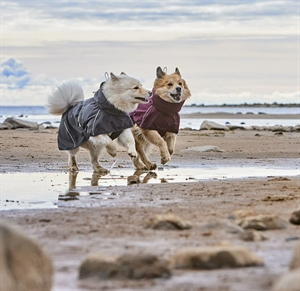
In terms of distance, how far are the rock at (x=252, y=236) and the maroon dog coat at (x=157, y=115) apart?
743 centimetres

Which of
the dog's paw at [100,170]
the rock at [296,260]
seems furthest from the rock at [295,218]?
the dog's paw at [100,170]

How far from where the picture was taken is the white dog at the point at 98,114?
12398mm

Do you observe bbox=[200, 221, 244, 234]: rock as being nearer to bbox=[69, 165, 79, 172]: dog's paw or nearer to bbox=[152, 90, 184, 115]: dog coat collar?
bbox=[69, 165, 79, 172]: dog's paw

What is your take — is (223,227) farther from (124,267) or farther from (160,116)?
(160,116)

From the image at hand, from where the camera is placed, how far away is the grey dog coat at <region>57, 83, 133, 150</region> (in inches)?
487

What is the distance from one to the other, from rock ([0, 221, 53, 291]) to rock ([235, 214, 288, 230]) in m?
2.20

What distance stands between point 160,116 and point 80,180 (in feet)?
9.31

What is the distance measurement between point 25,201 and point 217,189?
226 centimetres

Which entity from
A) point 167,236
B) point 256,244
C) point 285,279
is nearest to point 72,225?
point 167,236

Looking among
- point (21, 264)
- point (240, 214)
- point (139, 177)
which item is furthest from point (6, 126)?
point (21, 264)

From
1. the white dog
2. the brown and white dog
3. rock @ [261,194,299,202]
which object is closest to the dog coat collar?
the brown and white dog

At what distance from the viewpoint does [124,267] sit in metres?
4.77

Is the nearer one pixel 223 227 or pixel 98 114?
pixel 223 227

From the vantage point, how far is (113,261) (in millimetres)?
4820
